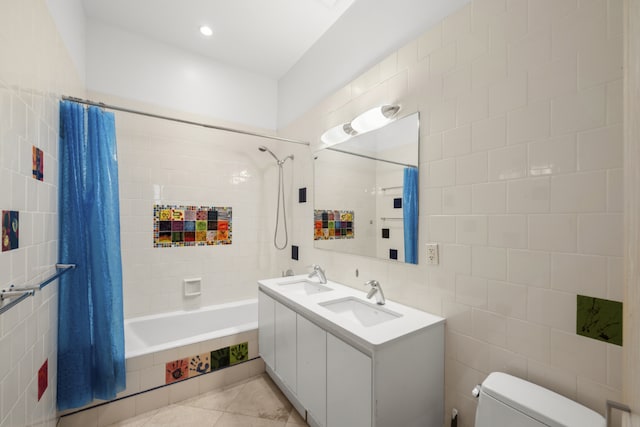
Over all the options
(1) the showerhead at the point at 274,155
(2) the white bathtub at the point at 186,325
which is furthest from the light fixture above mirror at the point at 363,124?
(2) the white bathtub at the point at 186,325

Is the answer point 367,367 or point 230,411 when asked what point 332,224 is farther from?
point 230,411

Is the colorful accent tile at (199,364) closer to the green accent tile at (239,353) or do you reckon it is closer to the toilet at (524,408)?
the green accent tile at (239,353)

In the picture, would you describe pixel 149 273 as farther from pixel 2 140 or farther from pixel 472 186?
pixel 472 186

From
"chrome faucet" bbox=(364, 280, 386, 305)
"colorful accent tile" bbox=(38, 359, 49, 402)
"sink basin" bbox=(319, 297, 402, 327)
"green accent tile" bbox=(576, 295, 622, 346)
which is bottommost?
"colorful accent tile" bbox=(38, 359, 49, 402)

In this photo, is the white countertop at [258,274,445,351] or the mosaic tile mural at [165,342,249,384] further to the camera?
the mosaic tile mural at [165,342,249,384]

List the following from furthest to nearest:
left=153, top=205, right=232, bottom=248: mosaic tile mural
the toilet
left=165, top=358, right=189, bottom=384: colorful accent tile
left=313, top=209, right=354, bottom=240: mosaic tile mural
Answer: left=153, top=205, right=232, bottom=248: mosaic tile mural, left=313, top=209, right=354, bottom=240: mosaic tile mural, left=165, top=358, right=189, bottom=384: colorful accent tile, the toilet

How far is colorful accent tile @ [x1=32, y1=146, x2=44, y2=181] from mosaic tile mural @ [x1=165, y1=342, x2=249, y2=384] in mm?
1393

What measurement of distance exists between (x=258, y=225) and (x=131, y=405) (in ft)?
5.57

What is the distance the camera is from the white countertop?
117 centimetres

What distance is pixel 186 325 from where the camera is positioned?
97.7 inches

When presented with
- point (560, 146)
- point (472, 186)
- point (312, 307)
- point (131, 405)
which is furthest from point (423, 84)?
point (131, 405)

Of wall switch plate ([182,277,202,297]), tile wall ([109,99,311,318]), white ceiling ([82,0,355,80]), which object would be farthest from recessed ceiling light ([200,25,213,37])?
wall switch plate ([182,277,202,297])

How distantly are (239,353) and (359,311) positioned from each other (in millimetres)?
1111

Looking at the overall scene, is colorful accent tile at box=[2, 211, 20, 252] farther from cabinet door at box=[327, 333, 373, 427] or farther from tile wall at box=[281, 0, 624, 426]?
tile wall at box=[281, 0, 624, 426]
